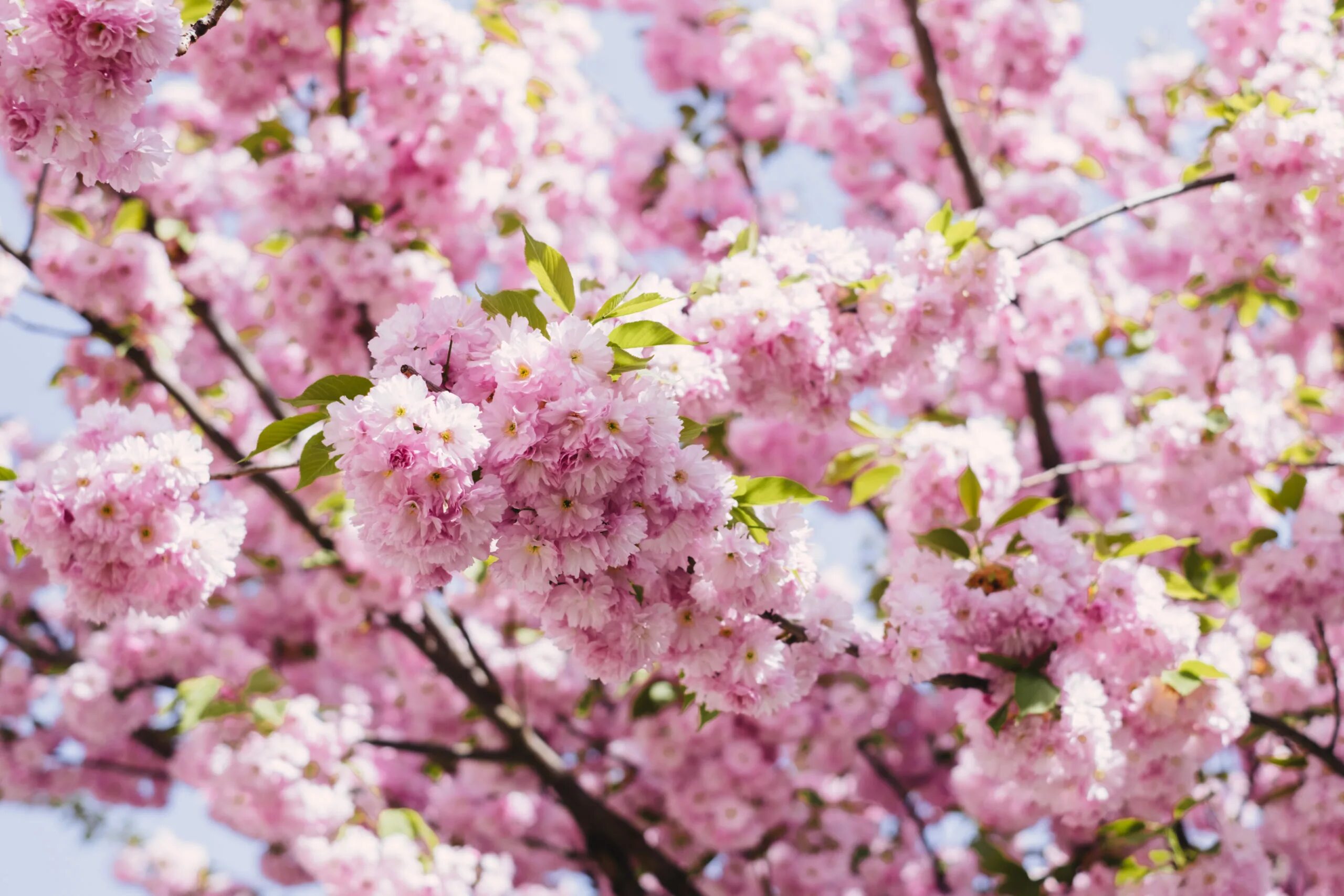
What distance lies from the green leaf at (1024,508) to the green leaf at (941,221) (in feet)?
2.56

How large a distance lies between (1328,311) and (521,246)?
3973mm

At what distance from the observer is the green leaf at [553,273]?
208 cm

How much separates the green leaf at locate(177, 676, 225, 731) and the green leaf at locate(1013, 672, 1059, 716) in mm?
2948

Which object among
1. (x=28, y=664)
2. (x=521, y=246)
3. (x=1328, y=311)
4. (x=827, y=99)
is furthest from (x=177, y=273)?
(x=1328, y=311)

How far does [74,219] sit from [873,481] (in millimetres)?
3335

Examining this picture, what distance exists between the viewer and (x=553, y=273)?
6.91ft

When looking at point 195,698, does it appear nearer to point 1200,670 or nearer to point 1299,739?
point 1200,670

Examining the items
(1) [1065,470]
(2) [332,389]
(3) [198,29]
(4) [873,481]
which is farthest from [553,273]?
(1) [1065,470]

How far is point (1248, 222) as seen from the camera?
11.7 ft

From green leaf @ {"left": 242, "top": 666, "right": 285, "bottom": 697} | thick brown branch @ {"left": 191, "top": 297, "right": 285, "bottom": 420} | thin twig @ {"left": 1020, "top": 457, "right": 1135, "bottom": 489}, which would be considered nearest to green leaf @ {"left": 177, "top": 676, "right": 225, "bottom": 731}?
green leaf @ {"left": 242, "top": 666, "right": 285, "bottom": 697}

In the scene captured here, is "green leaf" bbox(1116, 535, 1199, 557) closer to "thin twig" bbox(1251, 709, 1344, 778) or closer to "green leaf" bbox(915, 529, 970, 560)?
"green leaf" bbox(915, 529, 970, 560)

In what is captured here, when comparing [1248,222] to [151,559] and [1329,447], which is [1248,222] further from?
[151,559]

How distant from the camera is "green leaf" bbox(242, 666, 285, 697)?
415cm

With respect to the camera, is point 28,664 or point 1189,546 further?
point 28,664
